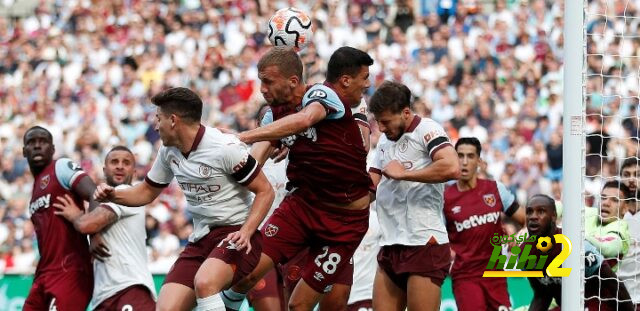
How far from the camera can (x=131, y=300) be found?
36.1 ft

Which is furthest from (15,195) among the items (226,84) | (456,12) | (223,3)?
(456,12)

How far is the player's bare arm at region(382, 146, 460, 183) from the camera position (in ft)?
31.7

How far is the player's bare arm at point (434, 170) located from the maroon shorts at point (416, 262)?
691 mm

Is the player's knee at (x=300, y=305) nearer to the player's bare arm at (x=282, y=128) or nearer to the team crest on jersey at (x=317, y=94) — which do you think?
the player's bare arm at (x=282, y=128)

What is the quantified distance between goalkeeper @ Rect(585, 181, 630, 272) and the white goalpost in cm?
118

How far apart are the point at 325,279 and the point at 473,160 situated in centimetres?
330

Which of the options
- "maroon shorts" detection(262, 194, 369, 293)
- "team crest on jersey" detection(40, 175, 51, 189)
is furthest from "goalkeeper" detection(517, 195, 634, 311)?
"team crest on jersey" detection(40, 175, 51, 189)

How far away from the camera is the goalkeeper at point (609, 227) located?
10711 millimetres

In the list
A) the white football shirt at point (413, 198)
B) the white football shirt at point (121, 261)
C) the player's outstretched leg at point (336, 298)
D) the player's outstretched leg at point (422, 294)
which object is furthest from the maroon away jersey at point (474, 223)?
the white football shirt at point (121, 261)

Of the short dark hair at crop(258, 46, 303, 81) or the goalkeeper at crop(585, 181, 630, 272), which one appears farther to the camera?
the goalkeeper at crop(585, 181, 630, 272)

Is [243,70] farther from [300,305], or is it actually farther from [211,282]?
[211,282]

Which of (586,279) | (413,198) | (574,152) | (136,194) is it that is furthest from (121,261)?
(574,152)

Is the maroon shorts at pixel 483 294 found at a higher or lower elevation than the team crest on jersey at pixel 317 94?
lower

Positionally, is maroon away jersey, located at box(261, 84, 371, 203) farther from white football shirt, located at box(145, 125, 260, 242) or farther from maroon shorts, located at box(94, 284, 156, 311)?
maroon shorts, located at box(94, 284, 156, 311)
